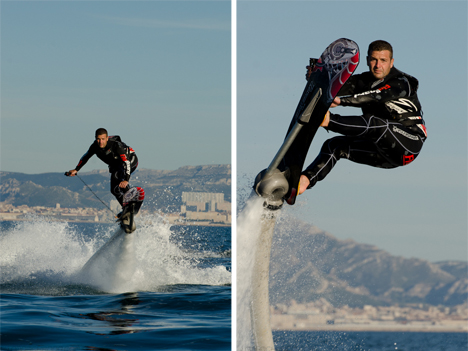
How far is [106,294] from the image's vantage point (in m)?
15.7

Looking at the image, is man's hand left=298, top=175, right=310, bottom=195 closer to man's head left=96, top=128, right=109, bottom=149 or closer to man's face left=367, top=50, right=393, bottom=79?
man's face left=367, top=50, right=393, bottom=79

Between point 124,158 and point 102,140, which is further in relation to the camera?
point 124,158

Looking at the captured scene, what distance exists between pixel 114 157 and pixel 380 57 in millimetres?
9338

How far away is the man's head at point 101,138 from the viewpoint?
14.9 meters

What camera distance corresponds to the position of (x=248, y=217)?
25.6ft

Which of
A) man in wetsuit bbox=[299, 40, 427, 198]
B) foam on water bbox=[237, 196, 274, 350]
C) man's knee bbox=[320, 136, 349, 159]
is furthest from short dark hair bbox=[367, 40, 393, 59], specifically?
foam on water bbox=[237, 196, 274, 350]

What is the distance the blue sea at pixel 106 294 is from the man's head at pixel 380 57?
19.3 feet

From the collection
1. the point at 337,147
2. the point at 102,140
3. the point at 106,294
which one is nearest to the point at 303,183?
the point at 337,147

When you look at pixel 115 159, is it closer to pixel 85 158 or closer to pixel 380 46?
pixel 85 158

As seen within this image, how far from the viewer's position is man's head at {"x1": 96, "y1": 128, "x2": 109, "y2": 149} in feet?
48.8

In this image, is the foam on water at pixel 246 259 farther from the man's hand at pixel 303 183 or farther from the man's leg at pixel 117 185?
the man's leg at pixel 117 185

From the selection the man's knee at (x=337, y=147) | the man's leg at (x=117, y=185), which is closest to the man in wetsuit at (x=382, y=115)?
the man's knee at (x=337, y=147)

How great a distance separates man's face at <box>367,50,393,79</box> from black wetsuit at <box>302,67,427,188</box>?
0.38ft

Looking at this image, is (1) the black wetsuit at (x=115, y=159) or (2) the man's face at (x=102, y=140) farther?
(1) the black wetsuit at (x=115, y=159)
